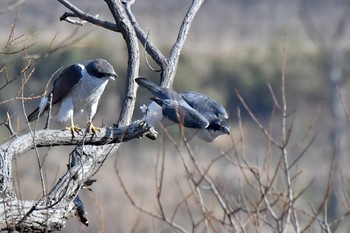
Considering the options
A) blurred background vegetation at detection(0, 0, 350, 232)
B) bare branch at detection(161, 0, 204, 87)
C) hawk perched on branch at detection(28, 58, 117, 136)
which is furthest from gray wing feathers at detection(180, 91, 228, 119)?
blurred background vegetation at detection(0, 0, 350, 232)

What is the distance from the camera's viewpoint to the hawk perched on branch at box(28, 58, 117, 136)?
288 inches

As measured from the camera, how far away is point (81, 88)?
7.37m

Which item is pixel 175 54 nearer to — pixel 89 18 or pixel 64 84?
pixel 89 18

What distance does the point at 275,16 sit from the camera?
90.5 ft

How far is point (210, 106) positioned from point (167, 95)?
1.37ft

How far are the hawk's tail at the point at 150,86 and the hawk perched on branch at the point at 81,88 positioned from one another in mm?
1489

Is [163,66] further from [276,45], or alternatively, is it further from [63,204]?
[276,45]

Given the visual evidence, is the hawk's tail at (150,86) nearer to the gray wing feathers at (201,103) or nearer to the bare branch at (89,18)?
the gray wing feathers at (201,103)

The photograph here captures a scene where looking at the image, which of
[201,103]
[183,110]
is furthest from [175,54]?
[183,110]

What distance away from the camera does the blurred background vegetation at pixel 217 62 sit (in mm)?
17531

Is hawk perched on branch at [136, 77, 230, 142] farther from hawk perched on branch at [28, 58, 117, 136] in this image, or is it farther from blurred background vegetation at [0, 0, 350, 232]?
blurred background vegetation at [0, 0, 350, 232]

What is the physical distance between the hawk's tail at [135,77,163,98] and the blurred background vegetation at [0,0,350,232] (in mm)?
9034

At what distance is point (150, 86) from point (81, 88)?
1757mm

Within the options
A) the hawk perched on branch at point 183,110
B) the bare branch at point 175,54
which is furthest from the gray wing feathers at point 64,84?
the hawk perched on branch at point 183,110
